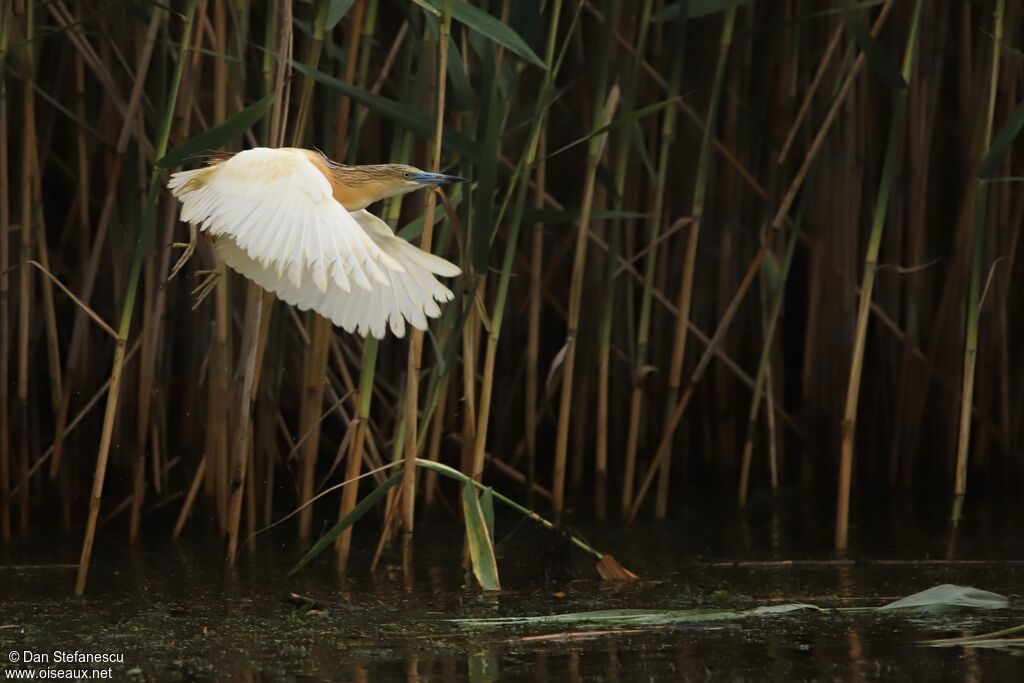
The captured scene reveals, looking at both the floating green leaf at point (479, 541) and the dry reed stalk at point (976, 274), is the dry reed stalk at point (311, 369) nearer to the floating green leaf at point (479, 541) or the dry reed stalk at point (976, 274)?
the floating green leaf at point (479, 541)

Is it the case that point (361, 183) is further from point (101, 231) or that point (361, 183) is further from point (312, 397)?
point (101, 231)

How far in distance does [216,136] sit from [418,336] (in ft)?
2.16

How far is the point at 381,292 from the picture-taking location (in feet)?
10.6

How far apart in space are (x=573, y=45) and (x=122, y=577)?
2361 mm

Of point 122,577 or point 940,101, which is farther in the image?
point 940,101

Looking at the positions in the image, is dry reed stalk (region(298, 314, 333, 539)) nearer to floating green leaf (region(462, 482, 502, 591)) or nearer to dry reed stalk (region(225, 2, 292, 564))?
dry reed stalk (region(225, 2, 292, 564))

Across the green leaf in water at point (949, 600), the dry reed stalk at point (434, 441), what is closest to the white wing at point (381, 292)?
the dry reed stalk at point (434, 441)

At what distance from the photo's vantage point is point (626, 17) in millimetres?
4742

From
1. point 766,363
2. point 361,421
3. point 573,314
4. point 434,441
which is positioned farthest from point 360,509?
point 766,363

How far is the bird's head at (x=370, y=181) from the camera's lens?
3.44m

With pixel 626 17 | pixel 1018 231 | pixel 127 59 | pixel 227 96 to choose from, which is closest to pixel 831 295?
pixel 1018 231

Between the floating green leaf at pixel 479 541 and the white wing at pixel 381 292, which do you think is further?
the floating green leaf at pixel 479 541

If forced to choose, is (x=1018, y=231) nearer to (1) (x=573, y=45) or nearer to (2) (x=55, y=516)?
(1) (x=573, y=45)

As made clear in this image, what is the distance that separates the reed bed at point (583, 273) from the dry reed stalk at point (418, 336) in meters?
0.27
